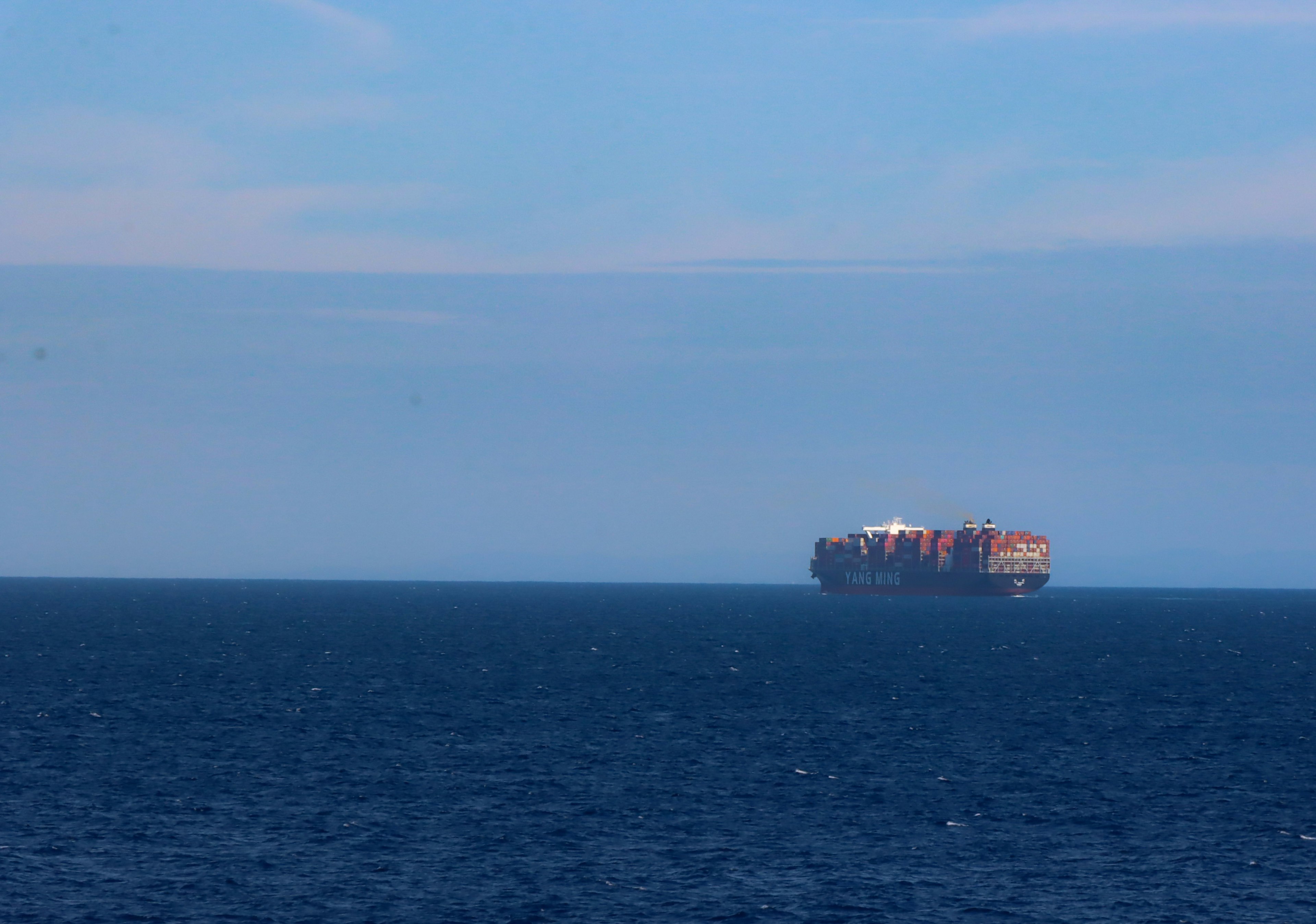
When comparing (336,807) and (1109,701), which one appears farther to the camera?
(1109,701)

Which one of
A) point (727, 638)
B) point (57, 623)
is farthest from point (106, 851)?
point (57, 623)

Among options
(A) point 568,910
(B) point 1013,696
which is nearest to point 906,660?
(B) point 1013,696

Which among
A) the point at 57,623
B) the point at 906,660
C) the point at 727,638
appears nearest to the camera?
the point at 906,660

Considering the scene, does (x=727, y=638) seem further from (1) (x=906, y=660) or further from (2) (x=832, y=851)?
(2) (x=832, y=851)

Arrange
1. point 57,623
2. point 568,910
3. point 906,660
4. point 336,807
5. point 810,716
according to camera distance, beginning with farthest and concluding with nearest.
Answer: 1. point 57,623
2. point 906,660
3. point 810,716
4. point 336,807
5. point 568,910

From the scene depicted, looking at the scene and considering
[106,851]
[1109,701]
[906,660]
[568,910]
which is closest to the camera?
[568,910]

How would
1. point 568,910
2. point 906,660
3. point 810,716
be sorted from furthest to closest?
point 906,660, point 810,716, point 568,910

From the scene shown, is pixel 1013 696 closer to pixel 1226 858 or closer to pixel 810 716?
pixel 810 716
